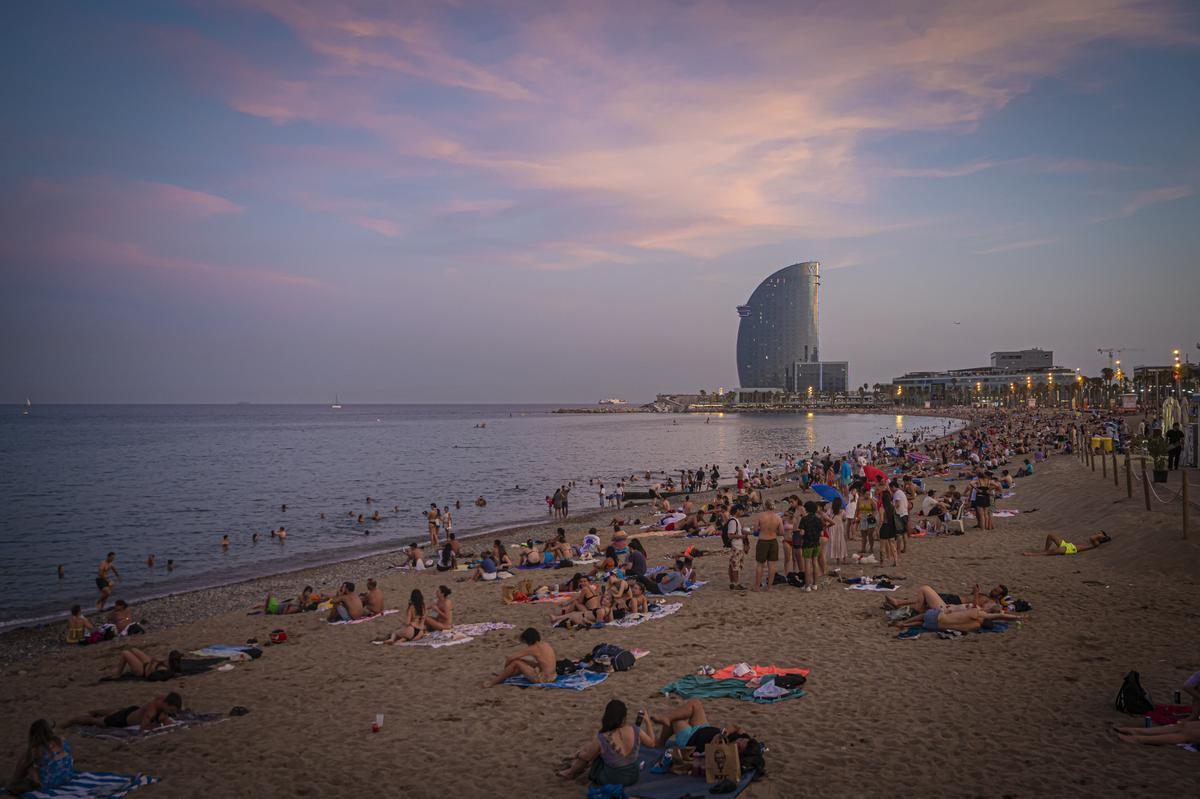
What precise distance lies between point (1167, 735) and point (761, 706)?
3.68 metres

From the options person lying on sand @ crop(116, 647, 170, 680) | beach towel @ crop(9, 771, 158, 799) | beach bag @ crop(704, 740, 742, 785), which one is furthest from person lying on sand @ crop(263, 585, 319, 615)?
beach bag @ crop(704, 740, 742, 785)

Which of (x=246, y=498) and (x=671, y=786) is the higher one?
(x=671, y=786)

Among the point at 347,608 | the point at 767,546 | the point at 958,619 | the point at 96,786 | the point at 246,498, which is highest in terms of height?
the point at 767,546

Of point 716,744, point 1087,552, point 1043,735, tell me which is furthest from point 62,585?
point 1087,552

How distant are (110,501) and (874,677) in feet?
143

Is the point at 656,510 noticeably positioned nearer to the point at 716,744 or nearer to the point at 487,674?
the point at 487,674

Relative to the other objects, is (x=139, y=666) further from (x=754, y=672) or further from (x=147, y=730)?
(x=754, y=672)

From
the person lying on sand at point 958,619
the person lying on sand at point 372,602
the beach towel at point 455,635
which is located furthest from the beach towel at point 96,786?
the person lying on sand at point 958,619

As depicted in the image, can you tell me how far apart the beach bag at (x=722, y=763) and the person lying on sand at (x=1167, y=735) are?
364cm

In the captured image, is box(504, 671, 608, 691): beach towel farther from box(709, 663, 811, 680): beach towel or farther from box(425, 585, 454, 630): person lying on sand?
box(425, 585, 454, 630): person lying on sand

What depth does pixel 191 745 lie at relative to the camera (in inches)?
302

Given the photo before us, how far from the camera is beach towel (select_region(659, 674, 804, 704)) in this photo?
8.05m

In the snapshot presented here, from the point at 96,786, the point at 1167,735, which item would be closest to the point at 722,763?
the point at 1167,735

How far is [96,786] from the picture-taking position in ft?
21.4
